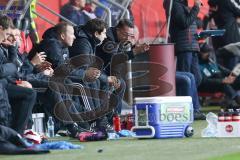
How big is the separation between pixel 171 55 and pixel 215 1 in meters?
3.07

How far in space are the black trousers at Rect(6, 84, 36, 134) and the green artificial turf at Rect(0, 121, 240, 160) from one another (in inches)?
29.8

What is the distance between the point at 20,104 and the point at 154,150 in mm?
2062

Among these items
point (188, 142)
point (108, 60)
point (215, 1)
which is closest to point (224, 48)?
point (215, 1)

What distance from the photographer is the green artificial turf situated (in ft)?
33.3

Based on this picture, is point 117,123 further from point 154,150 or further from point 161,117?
point 154,150

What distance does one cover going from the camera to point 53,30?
14250 mm

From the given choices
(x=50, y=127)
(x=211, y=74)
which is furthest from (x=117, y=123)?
(x=211, y=74)

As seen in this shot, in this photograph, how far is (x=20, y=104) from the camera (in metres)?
12.3

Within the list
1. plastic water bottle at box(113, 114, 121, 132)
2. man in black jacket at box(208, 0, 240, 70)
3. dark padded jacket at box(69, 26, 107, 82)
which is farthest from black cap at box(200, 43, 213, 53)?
plastic water bottle at box(113, 114, 121, 132)

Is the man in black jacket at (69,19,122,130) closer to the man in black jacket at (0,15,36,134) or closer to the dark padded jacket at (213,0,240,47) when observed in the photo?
the man in black jacket at (0,15,36,134)

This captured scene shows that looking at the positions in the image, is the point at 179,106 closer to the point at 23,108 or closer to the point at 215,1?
the point at 23,108

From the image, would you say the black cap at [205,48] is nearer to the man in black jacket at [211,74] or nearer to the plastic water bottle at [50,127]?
the man in black jacket at [211,74]

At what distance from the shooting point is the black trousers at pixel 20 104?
40.0 ft

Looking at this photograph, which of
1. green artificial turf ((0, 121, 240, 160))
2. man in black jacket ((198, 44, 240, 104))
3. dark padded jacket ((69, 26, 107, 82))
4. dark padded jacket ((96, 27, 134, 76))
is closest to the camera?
green artificial turf ((0, 121, 240, 160))
